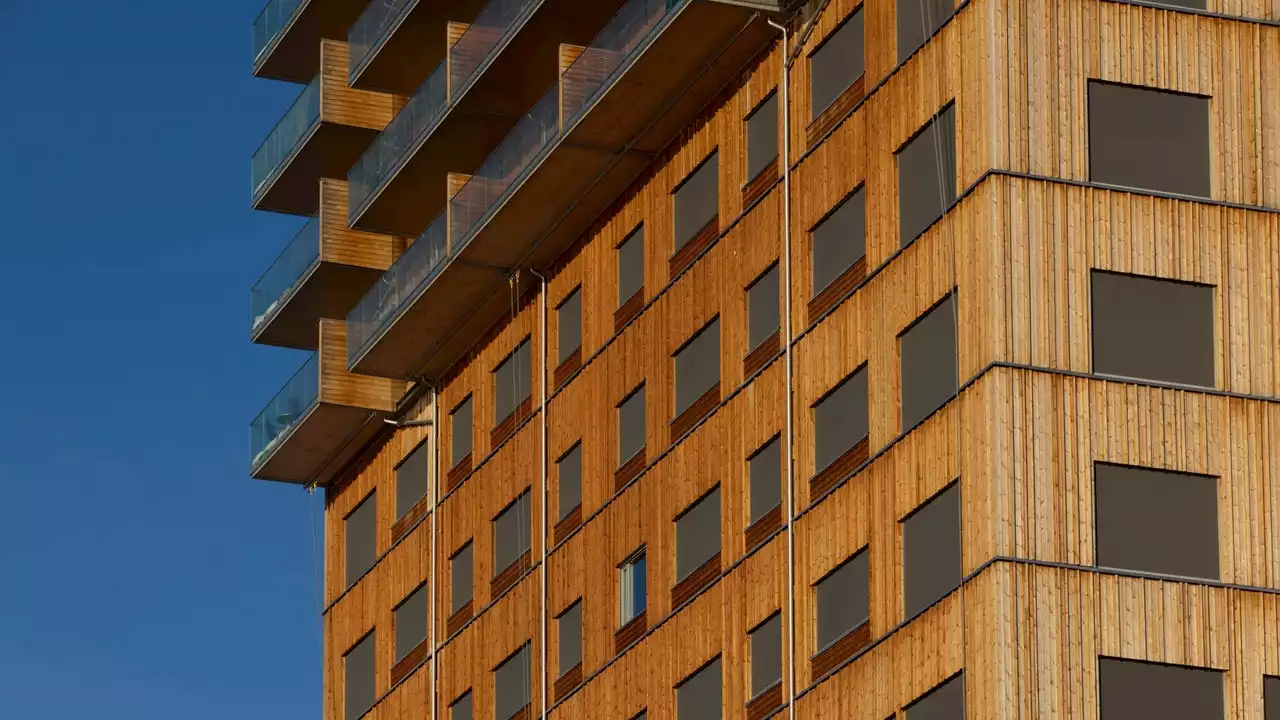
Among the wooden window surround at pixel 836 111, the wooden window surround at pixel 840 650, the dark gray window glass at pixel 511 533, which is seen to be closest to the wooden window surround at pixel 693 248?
the wooden window surround at pixel 836 111

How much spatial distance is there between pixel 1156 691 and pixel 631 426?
17277 mm

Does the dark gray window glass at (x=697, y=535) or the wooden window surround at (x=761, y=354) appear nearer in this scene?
the wooden window surround at (x=761, y=354)

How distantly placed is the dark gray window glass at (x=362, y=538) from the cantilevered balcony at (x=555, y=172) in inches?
180

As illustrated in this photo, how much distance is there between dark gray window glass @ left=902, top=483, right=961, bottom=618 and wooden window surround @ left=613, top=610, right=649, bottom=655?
10576 millimetres

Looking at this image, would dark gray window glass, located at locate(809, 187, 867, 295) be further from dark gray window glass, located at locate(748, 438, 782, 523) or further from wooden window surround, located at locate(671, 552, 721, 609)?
wooden window surround, located at locate(671, 552, 721, 609)

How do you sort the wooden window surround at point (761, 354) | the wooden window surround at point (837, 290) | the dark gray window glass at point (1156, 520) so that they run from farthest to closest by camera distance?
the wooden window surround at point (761, 354)
the wooden window surround at point (837, 290)
the dark gray window glass at point (1156, 520)

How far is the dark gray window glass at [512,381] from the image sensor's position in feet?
245

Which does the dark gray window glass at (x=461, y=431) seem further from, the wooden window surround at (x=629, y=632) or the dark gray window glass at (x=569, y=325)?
the wooden window surround at (x=629, y=632)

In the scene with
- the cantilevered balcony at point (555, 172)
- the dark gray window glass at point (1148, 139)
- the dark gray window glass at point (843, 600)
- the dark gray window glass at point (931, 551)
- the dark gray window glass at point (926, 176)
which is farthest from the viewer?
the cantilevered balcony at point (555, 172)

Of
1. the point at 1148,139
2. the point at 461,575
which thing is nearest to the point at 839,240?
the point at 1148,139

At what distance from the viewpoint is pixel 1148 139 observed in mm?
58188

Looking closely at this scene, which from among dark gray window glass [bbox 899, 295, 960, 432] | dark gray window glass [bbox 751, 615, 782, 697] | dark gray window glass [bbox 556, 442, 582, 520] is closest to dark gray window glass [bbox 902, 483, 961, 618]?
dark gray window glass [bbox 899, 295, 960, 432]

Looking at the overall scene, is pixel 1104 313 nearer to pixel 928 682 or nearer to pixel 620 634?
pixel 928 682

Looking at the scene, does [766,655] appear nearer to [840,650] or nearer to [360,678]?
[840,650]
